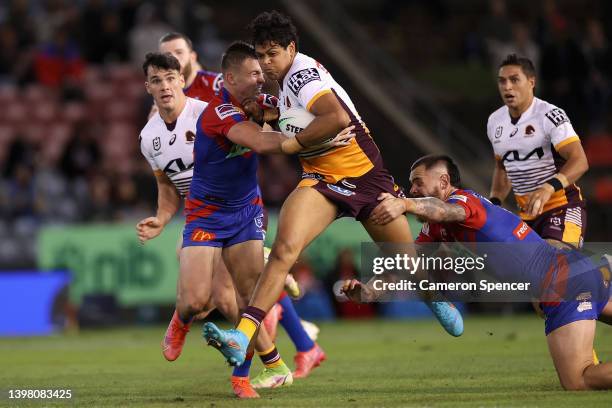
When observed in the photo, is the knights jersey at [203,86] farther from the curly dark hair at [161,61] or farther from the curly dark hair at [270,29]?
the curly dark hair at [270,29]

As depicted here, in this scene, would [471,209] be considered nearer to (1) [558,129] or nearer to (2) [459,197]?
(2) [459,197]

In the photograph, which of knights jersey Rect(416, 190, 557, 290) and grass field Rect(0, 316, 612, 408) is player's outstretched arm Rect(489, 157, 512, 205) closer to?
grass field Rect(0, 316, 612, 408)

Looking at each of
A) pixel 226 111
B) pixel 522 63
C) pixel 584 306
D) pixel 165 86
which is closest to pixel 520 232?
pixel 584 306

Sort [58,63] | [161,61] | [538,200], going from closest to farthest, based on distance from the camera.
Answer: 1. [538,200]
2. [161,61]
3. [58,63]

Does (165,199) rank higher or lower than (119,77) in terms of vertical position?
higher

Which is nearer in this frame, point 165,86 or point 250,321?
point 250,321

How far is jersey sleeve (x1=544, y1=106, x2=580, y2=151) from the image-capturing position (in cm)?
1049

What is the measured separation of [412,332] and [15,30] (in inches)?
428

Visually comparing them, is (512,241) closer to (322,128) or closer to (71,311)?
(322,128)

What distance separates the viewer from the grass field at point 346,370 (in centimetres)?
862

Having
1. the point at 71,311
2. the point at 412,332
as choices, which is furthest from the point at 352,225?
the point at 71,311

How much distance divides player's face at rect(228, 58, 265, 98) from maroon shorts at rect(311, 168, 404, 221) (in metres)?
1.02

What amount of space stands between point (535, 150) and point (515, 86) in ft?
1.97

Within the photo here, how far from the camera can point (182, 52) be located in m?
11.7
